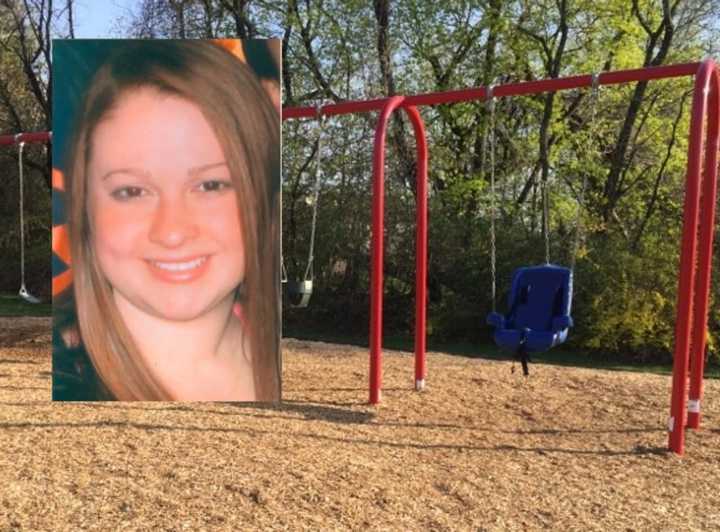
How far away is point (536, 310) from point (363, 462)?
2.24m

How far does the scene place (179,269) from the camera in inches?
185

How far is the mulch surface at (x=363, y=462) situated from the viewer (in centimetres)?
338

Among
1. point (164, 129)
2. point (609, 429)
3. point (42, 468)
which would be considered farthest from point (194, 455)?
point (609, 429)

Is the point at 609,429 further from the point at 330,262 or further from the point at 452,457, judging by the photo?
the point at 330,262

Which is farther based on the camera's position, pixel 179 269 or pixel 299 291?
pixel 299 291

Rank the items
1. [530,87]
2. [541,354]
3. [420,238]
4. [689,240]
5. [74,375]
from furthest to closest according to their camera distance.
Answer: [541,354] < [420,238] < [530,87] < [74,375] < [689,240]

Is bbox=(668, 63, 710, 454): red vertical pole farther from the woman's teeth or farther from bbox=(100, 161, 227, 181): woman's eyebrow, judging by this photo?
the woman's teeth

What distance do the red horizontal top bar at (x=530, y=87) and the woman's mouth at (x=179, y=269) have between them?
1849mm

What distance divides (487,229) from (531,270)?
6100 millimetres

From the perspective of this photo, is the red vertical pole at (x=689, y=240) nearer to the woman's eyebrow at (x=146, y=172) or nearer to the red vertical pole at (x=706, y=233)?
the red vertical pole at (x=706, y=233)

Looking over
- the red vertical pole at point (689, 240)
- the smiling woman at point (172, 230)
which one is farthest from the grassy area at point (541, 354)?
the smiling woman at point (172, 230)

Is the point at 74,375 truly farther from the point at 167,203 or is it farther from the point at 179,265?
the point at 167,203

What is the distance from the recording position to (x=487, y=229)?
11781 mm

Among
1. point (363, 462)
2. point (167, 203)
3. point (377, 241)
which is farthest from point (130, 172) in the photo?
point (363, 462)
